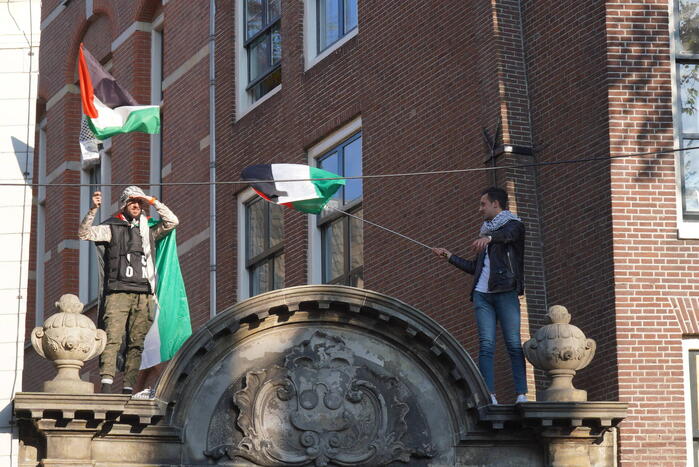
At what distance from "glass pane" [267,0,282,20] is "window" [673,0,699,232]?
8403 mm

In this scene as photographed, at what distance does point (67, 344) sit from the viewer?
17.2 metres

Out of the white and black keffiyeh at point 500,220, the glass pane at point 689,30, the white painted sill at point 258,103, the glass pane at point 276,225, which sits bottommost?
the white and black keffiyeh at point 500,220

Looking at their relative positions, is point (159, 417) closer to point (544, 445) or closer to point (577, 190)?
point (544, 445)

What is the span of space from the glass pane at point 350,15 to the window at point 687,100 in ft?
19.8

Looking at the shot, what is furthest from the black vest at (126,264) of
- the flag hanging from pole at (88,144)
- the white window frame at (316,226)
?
the white window frame at (316,226)

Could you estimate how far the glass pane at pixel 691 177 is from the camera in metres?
19.5

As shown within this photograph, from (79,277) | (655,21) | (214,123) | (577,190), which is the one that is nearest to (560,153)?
(577,190)

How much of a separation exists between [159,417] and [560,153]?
576cm

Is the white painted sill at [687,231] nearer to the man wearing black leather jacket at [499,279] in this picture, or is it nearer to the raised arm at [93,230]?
the man wearing black leather jacket at [499,279]

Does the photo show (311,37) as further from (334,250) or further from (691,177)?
(691,177)

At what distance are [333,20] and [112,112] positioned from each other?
19.4ft

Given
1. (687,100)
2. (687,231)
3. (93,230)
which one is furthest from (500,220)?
(93,230)

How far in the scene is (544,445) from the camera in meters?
18.2

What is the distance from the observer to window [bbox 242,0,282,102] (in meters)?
26.7
